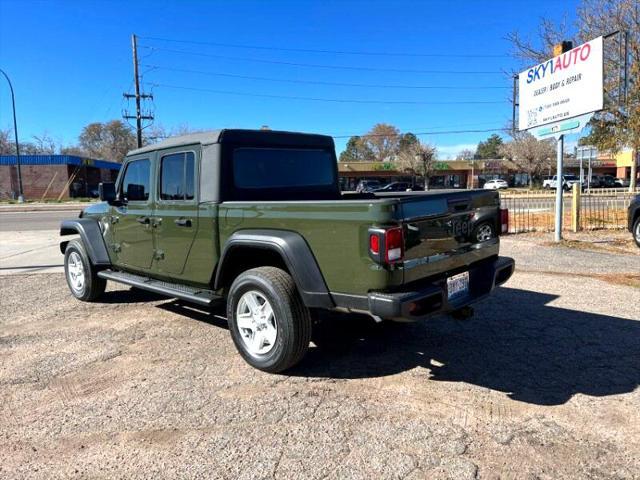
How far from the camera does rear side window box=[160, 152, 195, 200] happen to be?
A: 4.64 meters

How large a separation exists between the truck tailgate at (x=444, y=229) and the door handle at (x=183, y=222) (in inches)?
79.1

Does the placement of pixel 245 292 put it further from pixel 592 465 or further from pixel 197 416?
pixel 592 465

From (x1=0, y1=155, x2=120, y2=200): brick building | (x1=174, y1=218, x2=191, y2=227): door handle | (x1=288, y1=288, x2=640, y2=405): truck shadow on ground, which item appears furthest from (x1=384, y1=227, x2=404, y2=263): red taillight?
(x1=0, y1=155, x2=120, y2=200): brick building

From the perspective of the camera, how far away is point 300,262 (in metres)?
3.61

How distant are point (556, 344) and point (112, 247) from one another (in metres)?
4.91

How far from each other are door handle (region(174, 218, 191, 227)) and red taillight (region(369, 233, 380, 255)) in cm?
200

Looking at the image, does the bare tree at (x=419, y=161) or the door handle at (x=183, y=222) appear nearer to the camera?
the door handle at (x=183, y=222)

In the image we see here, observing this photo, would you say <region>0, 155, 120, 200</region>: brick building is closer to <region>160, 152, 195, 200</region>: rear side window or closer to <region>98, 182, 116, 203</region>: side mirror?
<region>98, 182, 116, 203</region>: side mirror

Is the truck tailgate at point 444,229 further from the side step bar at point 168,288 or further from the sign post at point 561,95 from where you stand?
the sign post at point 561,95

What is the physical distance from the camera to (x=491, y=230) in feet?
14.4

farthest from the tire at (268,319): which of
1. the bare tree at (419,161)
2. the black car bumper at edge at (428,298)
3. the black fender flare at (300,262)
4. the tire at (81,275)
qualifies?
the bare tree at (419,161)

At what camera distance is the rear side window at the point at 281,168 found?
15.0ft

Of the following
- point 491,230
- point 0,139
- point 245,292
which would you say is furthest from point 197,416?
point 0,139

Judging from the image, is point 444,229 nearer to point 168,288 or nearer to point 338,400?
point 338,400
